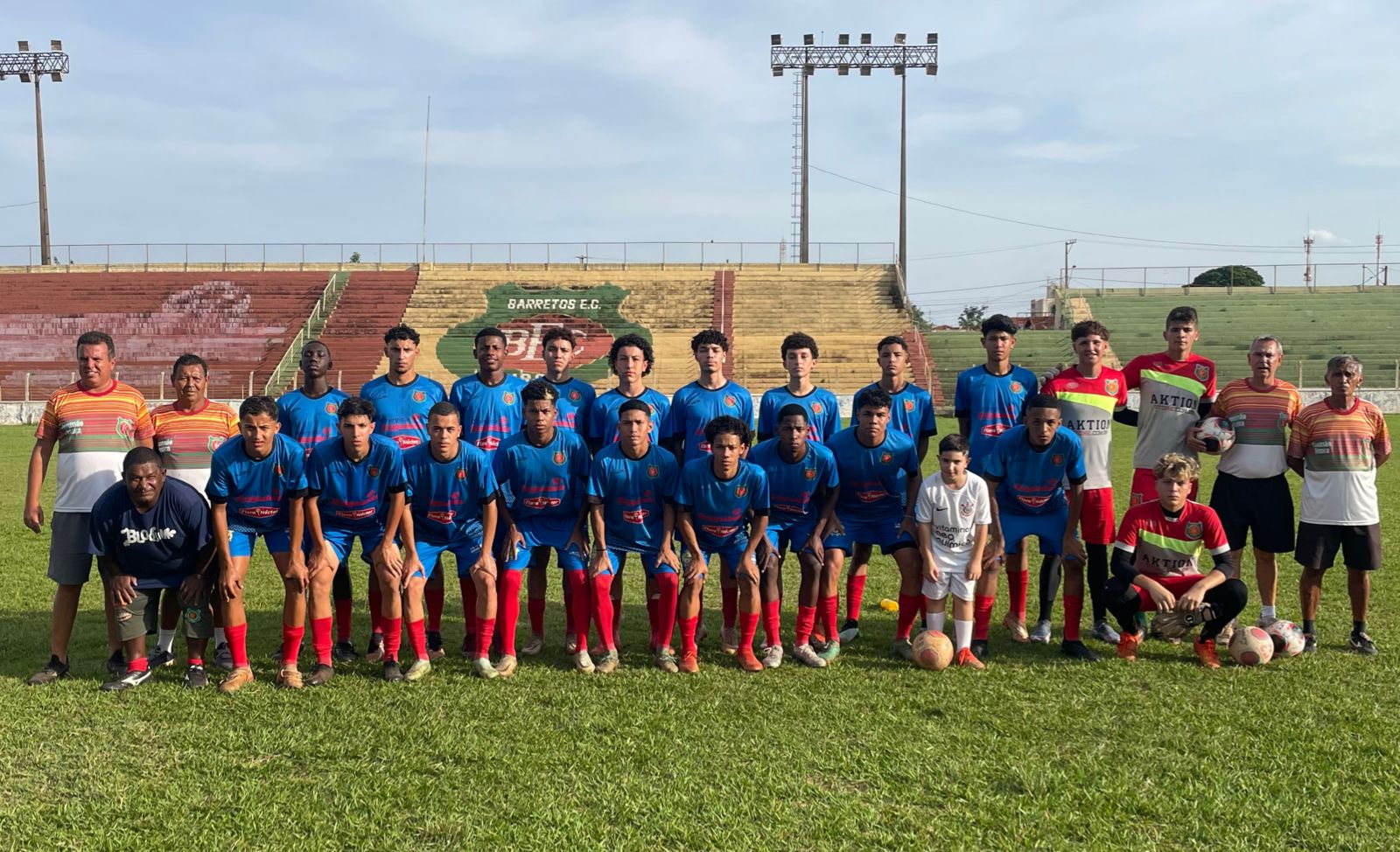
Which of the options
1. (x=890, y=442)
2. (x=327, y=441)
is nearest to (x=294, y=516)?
(x=327, y=441)

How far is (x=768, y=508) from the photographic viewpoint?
591 centimetres

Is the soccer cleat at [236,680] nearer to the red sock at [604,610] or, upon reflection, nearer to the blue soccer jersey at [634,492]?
the red sock at [604,610]

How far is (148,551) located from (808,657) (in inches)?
142

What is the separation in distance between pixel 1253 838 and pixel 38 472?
615 cm

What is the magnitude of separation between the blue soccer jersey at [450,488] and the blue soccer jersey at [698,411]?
1.33m

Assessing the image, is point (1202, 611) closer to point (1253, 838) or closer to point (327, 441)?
point (1253, 838)

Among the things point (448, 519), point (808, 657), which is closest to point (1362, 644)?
point (808, 657)

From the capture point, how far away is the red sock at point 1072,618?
5.95 metres

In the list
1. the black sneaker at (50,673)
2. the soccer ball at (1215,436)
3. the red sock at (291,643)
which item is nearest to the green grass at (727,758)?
the black sneaker at (50,673)

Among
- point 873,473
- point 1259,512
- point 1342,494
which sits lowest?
→ point 1259,512

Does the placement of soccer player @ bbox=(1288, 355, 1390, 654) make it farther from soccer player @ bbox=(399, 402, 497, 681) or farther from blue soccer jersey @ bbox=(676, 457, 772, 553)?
soccer player @ bbox=(399, 402, 497, 681)

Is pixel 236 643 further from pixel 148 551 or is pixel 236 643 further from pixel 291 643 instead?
pixel 148 551

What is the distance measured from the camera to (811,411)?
6465mm

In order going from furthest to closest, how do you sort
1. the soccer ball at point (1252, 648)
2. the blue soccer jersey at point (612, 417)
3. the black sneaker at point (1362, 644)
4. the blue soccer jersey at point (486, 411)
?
the blue soccer jersey at point (612, 417)
the blue soccer jersey at point (486, 411)
the black sneaker at point (1362, 644)
the soccer ball at point (1252, 648)
